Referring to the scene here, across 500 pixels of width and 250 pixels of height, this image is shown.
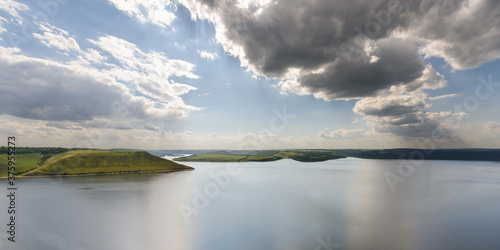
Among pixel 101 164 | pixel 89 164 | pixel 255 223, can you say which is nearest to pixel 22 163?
pixel 89 164

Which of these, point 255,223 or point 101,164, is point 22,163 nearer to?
point 101,164

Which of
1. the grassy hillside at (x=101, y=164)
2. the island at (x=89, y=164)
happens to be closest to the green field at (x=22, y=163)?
the island at (x=89, y=164)

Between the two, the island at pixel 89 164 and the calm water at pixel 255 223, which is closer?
the calm water at pixel 255 223

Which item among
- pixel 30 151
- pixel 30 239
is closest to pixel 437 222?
pixel 30 239

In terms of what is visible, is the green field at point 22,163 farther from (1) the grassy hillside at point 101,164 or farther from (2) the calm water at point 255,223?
(2) the calm water at point 255,223

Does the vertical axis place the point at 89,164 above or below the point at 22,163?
below

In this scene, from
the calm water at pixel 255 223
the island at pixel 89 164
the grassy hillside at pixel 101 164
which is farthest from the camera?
the grassy hillside at pixel 101 164

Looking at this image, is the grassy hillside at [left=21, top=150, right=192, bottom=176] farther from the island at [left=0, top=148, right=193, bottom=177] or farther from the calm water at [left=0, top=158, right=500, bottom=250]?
the calm water at [left=0, top=158, right=500, bottom=250]

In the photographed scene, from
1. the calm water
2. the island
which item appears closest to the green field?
the island

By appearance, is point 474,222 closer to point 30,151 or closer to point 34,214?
point 34,214
